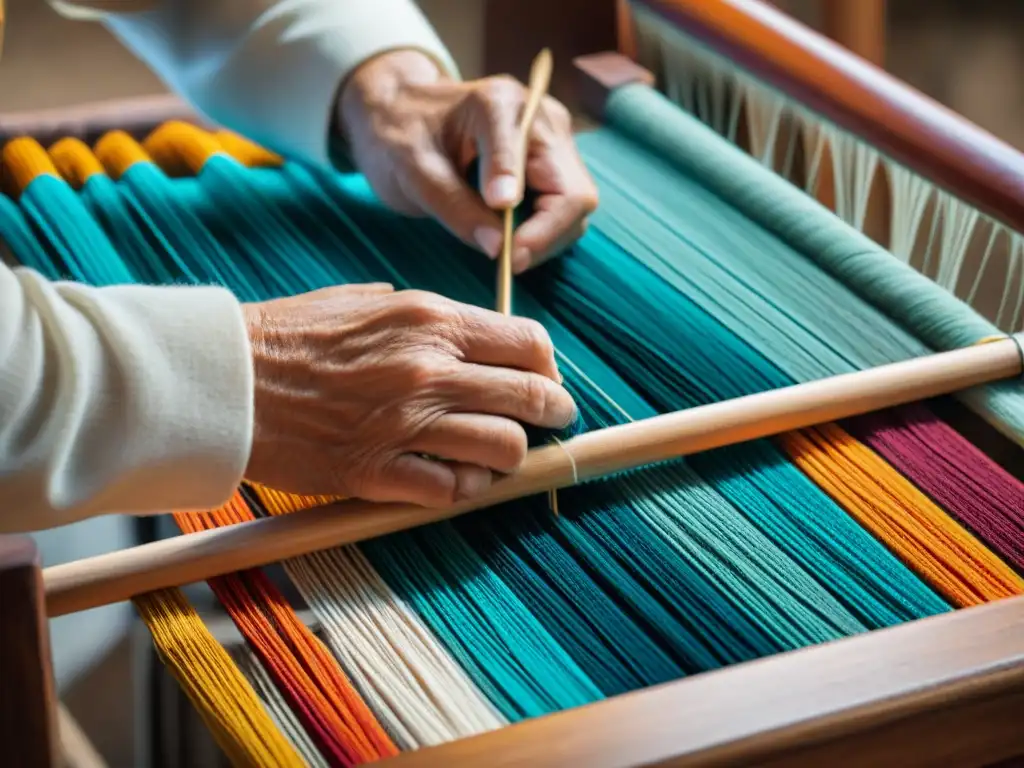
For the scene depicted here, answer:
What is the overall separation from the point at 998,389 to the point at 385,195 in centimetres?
55

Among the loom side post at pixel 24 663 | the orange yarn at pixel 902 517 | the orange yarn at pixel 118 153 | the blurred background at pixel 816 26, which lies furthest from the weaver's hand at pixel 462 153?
the blurred background at pixel 816 26

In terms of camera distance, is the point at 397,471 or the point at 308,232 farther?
the point at 308,232

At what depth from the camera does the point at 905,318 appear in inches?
42.9

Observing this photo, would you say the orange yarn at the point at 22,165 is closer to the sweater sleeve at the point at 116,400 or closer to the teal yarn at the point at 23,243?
the teal yarn at the point at 23,243

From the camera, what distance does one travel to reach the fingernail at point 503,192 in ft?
3.66

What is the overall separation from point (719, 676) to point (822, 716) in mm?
58

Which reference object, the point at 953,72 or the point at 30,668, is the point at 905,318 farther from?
the point at 953,72

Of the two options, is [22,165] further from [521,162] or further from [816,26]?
[816,26]

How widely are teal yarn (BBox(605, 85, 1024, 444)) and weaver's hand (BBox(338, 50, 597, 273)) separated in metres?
0.15

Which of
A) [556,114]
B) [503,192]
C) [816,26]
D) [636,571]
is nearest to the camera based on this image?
[636,571]

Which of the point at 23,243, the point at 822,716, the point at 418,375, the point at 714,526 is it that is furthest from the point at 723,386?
the point at 23,243

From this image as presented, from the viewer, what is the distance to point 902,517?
89 cm

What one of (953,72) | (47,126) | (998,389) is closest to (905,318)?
(998,389)

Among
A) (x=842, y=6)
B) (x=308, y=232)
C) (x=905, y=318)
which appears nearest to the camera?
(x=905, y=318)
